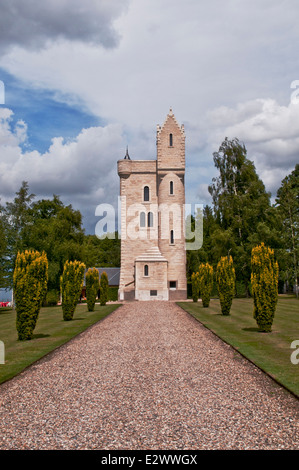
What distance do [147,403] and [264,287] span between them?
986 cm

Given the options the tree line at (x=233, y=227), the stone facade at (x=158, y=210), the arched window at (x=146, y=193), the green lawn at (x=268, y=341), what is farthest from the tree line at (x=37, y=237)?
the green lawn at (x=268, y=341)

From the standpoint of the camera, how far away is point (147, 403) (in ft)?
24.1

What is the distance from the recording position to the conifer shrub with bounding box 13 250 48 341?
48.7 ft

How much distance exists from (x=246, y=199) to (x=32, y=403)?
38.4 m

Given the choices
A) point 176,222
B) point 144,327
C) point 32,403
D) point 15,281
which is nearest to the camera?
point 32,403

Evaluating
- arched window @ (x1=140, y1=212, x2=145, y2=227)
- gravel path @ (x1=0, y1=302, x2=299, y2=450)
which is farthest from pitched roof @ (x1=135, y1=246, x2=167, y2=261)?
gravel path @ (x1=0, y1=302, x2=299, y2=450)

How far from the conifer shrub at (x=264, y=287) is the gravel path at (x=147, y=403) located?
417cm

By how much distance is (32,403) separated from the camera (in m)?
7.54

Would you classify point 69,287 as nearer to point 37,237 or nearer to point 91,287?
point 91,287

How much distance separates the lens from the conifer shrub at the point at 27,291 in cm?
1484

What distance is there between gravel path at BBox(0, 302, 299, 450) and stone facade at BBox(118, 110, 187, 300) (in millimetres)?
31526

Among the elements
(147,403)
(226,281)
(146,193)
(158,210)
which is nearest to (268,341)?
(147,403)
